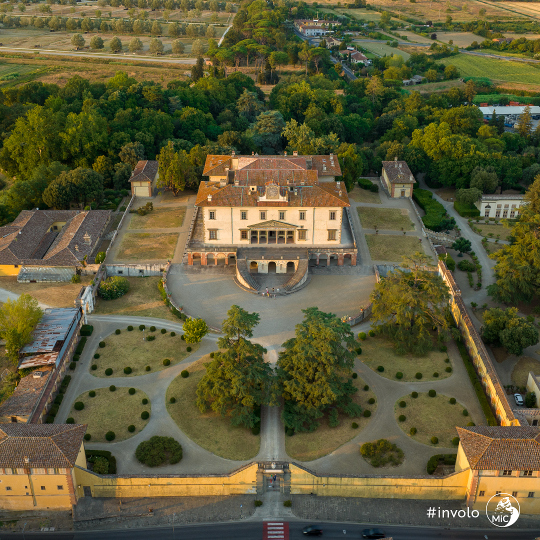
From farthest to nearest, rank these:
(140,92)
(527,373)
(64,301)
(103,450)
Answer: (140,92) → (64,301) → (527,373) → (103,450)

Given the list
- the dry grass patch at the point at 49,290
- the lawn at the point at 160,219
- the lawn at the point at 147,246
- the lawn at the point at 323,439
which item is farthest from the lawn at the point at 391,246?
the dry grass patch at the point at 49,290

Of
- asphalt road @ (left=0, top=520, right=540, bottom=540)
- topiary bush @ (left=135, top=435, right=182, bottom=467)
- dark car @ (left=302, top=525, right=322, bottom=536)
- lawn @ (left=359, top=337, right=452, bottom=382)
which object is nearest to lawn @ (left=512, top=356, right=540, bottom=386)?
lawn @ (left=359, top=337, right=452, bottom=382)

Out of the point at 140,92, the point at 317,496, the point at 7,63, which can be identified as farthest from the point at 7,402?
the point at 7,63

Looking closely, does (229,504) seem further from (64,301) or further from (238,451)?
(64,301)

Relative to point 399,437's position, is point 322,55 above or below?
above

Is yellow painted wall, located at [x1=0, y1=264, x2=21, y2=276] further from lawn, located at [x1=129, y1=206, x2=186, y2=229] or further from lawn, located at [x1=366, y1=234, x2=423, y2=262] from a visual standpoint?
lawn, located at [x1=366, y1=234, x2=423, y2=262]

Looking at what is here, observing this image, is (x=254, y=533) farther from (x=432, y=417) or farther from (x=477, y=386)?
(x=477, y=386)
